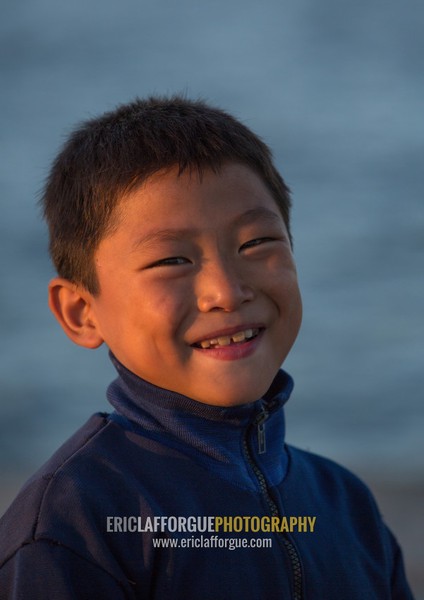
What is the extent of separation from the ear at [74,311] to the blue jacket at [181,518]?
0.42 feet

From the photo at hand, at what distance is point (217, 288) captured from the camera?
2143 mm

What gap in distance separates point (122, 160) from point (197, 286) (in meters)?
0.38

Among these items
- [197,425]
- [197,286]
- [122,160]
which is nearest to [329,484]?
[197,425]

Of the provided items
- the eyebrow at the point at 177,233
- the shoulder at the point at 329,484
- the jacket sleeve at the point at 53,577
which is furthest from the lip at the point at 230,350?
the jacket sleeve at the point at 53,577

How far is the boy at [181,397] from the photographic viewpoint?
2.00 metres

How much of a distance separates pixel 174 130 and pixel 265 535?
980 millimetres

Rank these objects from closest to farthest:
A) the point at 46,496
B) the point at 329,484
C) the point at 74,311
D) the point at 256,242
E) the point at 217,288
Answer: the point at 46,496 < the point at 217,288 < the point at 256,242 < the point at 74,311 < the point at 329,484

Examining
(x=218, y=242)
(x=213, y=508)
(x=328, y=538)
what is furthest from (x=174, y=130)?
(x=328, y=538)

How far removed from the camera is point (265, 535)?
2172 mm

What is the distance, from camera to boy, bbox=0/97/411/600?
200cm

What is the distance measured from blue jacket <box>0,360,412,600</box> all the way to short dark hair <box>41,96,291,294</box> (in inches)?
14.0

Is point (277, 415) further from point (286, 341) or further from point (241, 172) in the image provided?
point (241, 172)

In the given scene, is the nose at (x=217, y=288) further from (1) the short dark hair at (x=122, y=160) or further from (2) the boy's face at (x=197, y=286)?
(1) the short dark hair at (x=122, y=160)

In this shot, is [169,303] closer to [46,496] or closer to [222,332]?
[222,332]
